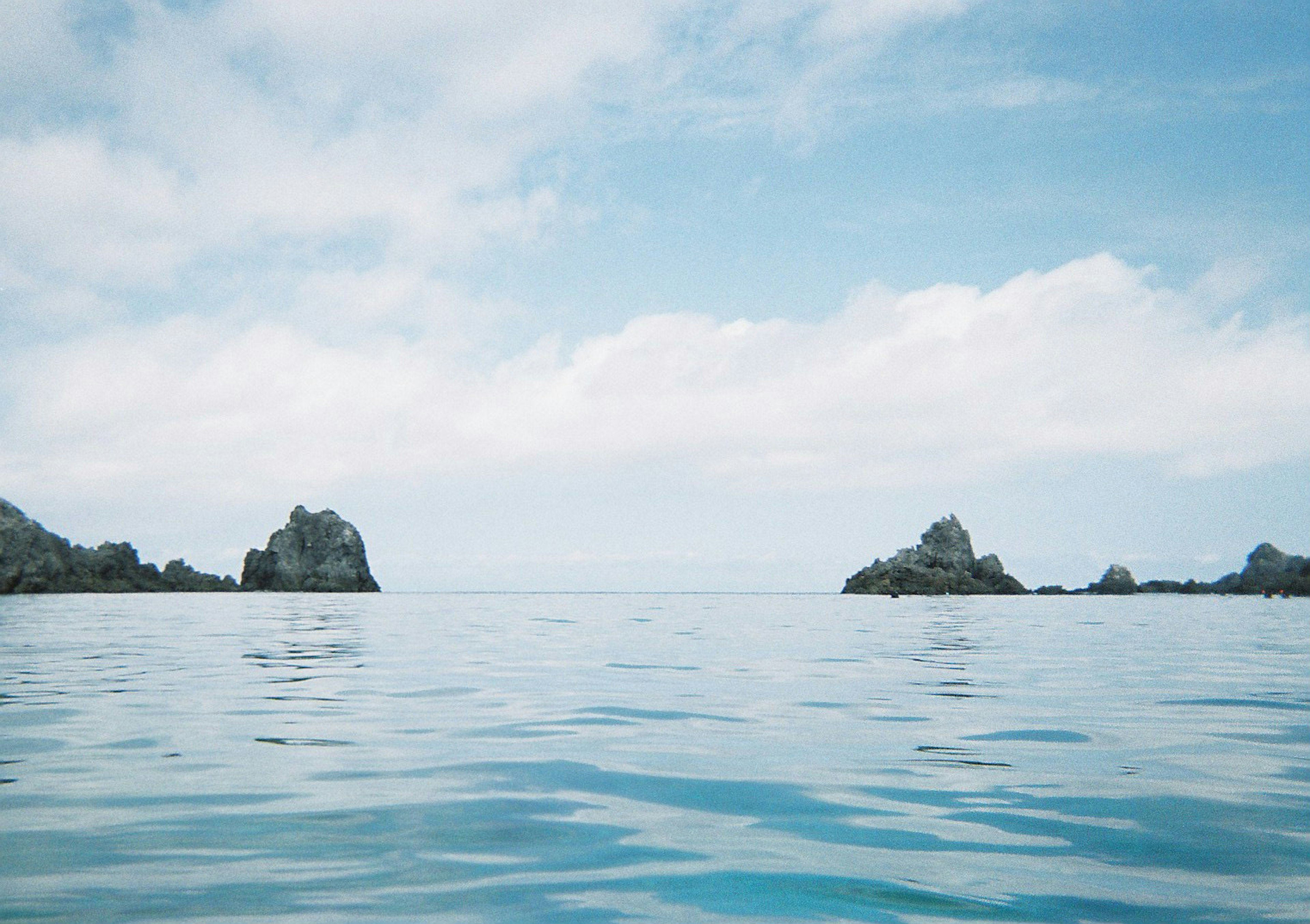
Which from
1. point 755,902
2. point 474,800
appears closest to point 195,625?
point 474,800

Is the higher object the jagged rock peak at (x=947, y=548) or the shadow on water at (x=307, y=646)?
the jagged rock peak at (x=947, y=548)

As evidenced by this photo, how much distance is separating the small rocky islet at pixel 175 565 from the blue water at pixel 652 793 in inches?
5227

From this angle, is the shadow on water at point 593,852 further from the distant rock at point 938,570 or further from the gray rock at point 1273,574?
the gray rock at point 1273,574

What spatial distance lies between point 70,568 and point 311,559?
4313 centimetres

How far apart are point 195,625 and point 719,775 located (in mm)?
37229

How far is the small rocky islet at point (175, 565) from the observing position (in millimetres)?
128625

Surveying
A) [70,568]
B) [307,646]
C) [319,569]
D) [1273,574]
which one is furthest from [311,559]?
[1273,574]

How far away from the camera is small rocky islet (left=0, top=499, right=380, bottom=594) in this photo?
129m

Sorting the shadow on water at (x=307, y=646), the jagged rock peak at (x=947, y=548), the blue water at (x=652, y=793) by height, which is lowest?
the shadow on water at (x=307, y=646)

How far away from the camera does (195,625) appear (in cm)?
3956

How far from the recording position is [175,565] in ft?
518

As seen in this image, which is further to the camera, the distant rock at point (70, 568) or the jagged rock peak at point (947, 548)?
the jagged rock peak at point (947, 548)

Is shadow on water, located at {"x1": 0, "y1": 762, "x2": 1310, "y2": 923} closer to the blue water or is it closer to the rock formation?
the blue water

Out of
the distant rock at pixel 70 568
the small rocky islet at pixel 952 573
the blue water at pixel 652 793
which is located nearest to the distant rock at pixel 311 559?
the distant rock at pixel 70 568
